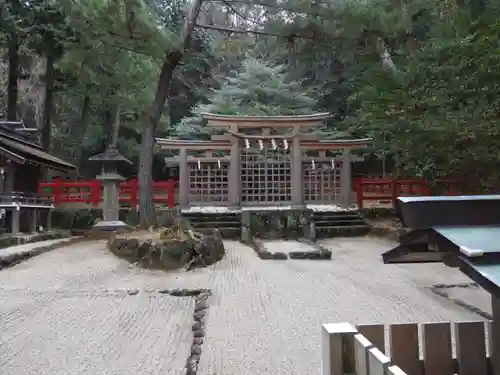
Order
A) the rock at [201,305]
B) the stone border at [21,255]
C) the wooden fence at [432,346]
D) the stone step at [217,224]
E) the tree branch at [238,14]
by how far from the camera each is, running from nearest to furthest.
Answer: the wooden fence at [432,346], the rock at [201,305], the stone border at [21,255], the tree branch at [238,14], the stone step at [217,224]

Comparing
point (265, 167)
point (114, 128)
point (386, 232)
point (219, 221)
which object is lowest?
point (386, 232)

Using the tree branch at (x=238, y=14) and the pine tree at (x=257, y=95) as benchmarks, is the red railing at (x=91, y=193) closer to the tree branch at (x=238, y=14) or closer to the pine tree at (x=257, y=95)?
the pine tree at (x=257, y=95)

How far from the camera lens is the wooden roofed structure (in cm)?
1471

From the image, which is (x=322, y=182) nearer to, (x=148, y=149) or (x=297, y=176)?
(x=297, y=176)

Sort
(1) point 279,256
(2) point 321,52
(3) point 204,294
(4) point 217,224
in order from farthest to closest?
1. (4) point 217,224
2. (2) point 321,52
3. (1) point 279,256
4. (3) point 204,294

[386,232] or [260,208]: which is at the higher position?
[260,208]

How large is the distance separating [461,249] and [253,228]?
11.4 metres

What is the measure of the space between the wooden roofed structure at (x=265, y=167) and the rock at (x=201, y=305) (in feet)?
29.4

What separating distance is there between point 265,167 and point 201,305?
32.2 ft

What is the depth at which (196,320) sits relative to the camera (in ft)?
16.8

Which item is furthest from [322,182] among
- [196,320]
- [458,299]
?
[196,320]

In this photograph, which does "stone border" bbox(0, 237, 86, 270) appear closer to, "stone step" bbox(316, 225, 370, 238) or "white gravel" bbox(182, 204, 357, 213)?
"white gravel" bbox(182, 204, 357, 213)

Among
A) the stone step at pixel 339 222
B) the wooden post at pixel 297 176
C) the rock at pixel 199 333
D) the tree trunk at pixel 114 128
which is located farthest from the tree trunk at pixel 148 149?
the tree trunk at pixel 114 128

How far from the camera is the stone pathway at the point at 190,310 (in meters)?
4.00
